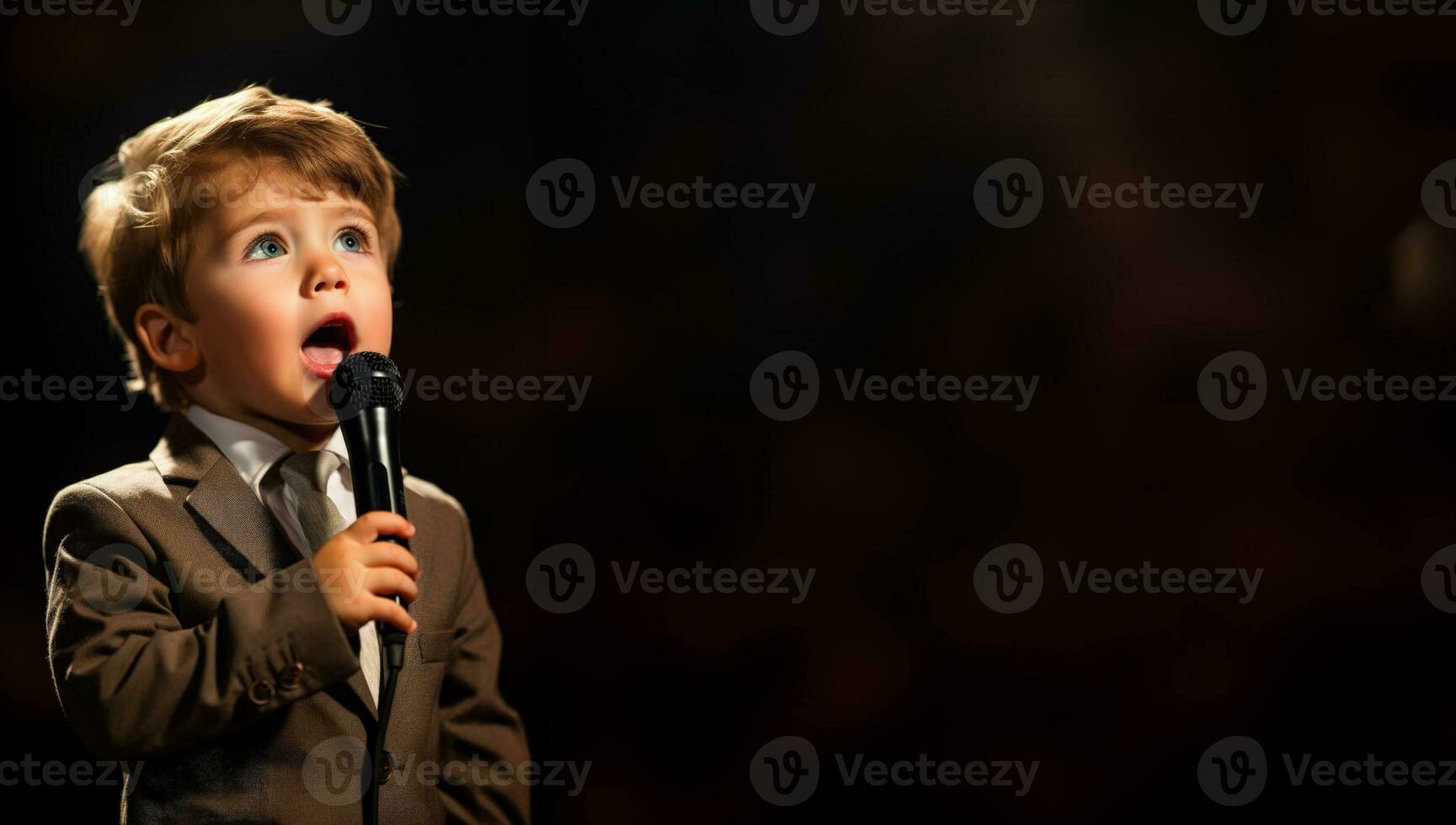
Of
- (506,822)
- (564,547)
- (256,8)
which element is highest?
(256,8)

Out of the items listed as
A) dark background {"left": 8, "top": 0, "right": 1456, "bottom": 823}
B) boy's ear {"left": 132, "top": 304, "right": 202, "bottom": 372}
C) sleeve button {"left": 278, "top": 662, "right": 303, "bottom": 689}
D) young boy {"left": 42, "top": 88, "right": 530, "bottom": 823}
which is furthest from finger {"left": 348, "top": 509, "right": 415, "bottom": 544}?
dark background {"left": 8, "top": 0, "right": 1456, "bottom": 823}

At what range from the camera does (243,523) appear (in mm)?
1031

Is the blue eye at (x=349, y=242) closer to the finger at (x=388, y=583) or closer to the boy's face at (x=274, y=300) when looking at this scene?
the boy's face at (x=274, y=300)

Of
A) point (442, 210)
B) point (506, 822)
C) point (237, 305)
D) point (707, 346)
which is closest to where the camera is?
point (237, 305)

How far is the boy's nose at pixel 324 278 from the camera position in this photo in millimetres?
1022

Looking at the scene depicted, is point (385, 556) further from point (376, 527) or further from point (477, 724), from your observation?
point (477, 724)

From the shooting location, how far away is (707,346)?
5.07ft

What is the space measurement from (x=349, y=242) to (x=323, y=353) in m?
0.11

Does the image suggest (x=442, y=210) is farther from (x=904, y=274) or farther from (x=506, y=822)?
(x=506, y=822)

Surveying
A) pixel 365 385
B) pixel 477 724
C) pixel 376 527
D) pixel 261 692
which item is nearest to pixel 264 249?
pixel 365 385

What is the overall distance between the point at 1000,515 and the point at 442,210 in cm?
78

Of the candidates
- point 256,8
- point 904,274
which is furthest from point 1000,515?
point 256,8

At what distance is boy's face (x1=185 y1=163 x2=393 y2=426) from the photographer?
40.2 inches

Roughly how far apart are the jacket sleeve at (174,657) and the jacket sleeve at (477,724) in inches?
9.7
